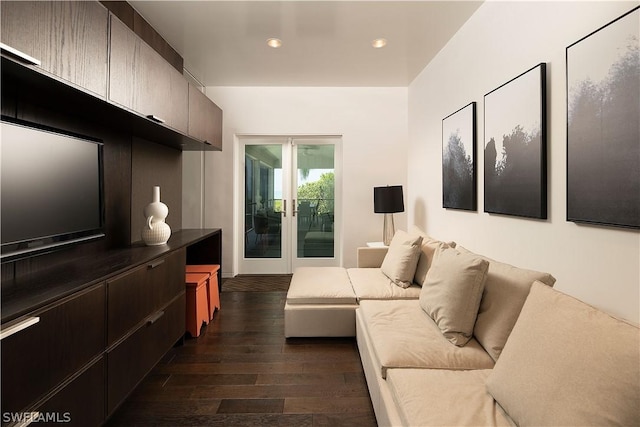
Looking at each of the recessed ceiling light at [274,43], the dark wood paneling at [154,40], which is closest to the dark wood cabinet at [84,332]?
the dark wood paneling at [154,40]

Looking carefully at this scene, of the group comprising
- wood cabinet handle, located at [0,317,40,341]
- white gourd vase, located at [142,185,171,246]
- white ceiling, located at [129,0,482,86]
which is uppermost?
white ceiling, located at [129,0,482,86]

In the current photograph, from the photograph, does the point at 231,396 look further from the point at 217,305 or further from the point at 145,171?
the point at 145,171

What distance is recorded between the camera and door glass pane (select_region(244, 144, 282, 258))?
15.6 ft

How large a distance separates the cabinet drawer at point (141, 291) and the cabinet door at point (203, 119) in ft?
4.12

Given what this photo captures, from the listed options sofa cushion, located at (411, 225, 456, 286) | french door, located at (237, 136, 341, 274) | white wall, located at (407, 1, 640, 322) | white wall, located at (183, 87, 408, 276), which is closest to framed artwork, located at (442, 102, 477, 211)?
white wall, located at (407, 1, 640, 322)

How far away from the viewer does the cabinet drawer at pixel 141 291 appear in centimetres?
160

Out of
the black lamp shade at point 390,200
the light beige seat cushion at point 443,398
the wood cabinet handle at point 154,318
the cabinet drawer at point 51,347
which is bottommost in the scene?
the light beige seat cushion at point 443,398

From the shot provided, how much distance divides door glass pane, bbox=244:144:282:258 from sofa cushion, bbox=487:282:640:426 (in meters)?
3.87

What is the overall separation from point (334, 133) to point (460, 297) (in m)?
3.40

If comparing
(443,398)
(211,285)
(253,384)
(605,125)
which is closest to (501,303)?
(443,398)

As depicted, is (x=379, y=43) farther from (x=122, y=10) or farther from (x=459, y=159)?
(x=122, y=10)

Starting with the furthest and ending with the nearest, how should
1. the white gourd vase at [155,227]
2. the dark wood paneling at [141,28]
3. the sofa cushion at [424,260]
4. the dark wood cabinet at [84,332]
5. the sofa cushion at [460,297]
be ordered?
1. the sofa cushion at [424,260]
2. the white gourd vase at [155,227]
3. the dark wood paneling at [141,28]
4. the sofa cushion at [460,297]
5. the dark wood cabinet at [84,332]

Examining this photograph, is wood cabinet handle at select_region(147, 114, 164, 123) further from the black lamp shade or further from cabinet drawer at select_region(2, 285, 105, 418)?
the black lamp shade

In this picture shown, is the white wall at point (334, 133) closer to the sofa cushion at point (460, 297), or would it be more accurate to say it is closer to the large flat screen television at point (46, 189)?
the large flat screen television at point (46, 189)
